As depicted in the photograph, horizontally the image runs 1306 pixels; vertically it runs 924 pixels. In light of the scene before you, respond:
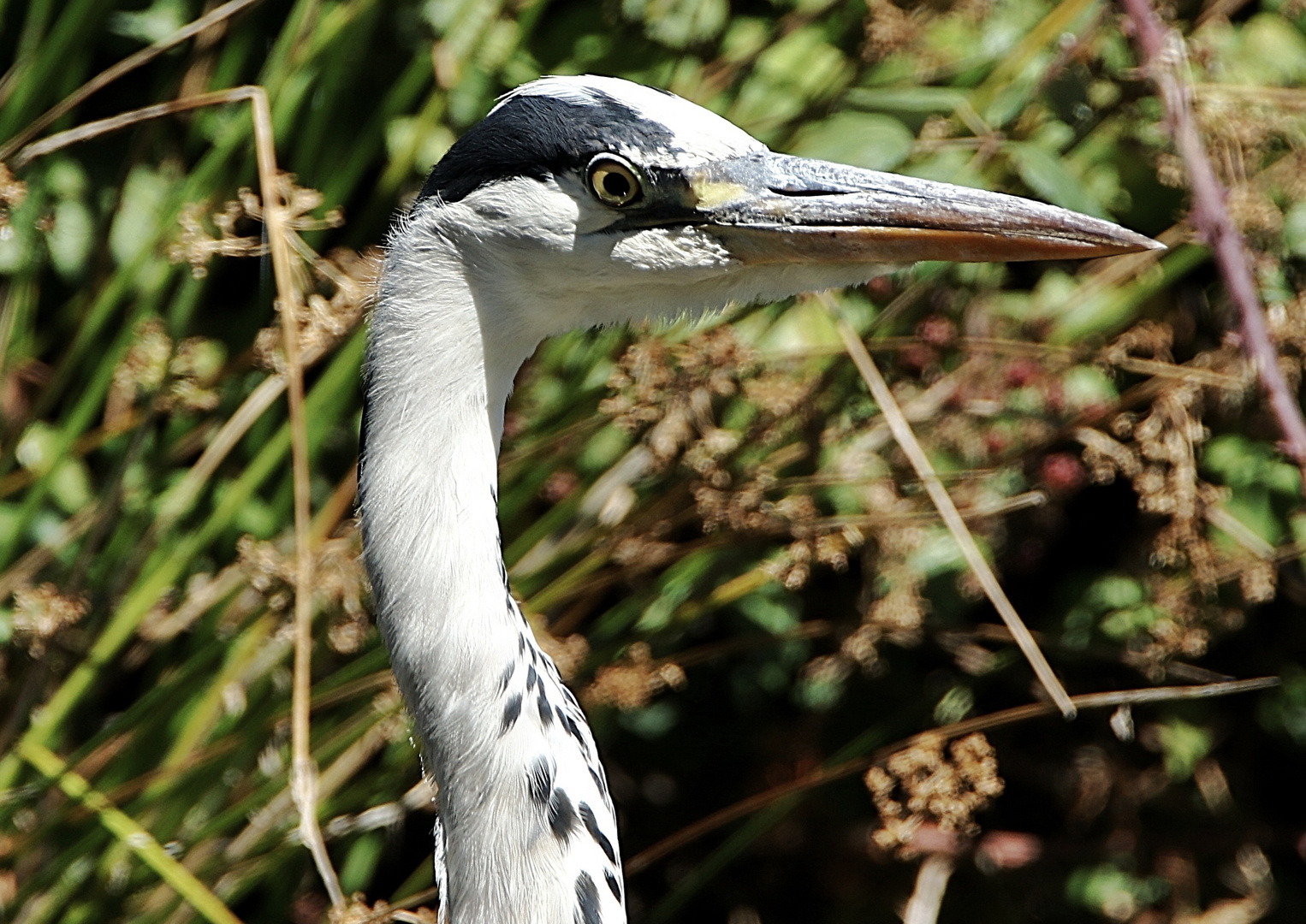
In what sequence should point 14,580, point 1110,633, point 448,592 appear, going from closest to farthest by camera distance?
1. point 448,592
2. point 14,580
3. point 1110,633

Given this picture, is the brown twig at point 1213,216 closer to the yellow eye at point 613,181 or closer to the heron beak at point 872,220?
the heron beak at point 872,220

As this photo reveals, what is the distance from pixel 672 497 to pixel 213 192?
787mm

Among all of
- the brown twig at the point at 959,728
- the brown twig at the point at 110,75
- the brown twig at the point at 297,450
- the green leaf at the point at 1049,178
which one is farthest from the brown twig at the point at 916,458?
the brown twig at the point at 110,75

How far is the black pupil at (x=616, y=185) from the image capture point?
1269 mm

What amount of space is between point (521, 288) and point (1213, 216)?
827 mm

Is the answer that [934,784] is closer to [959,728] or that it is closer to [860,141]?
[959,728]

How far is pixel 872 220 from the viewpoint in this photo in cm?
128

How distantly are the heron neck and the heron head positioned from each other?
64 mm

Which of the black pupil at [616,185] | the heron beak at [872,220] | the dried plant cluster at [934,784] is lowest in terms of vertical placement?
the dried plant cluster at [934,784]

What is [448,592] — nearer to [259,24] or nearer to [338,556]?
[338,556]

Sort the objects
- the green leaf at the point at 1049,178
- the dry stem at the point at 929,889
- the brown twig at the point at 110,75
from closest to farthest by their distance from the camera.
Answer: the brown twig at the point at 110,75 < the green leaf at the point at 1049,178 < the dry stem at the point at 929,889

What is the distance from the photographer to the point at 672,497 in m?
1.89

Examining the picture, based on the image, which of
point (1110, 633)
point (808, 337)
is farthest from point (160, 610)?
point (1110, 633)

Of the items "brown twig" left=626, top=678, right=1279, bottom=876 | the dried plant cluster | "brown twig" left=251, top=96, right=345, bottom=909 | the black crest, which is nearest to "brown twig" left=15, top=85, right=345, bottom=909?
"brown twig" left=251, top=96, right=345, bottom=909
